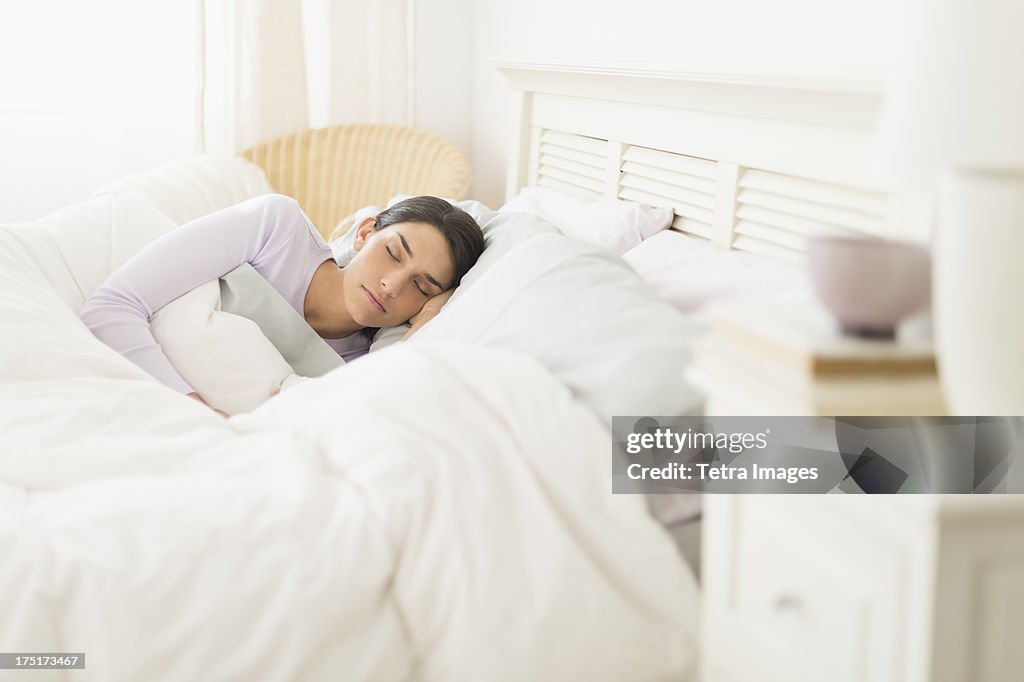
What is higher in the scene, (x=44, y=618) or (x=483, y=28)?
(x=483, y=28)

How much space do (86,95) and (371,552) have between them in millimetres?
2936

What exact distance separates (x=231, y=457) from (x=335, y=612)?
296 millimetres

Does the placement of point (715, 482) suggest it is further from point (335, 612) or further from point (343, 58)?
point (343, 58)

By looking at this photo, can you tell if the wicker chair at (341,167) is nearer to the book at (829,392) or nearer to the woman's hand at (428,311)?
the woman's hand at (428,311)

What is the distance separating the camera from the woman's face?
1974 mm

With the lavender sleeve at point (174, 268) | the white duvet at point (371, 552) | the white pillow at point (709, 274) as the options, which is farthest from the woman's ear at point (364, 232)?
the white duvet at point (371, 552)

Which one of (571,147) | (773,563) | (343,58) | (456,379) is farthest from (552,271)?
(343,58)

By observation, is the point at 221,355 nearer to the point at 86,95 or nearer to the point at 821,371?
the point at 821,371

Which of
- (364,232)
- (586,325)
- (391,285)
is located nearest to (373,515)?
(586,325)

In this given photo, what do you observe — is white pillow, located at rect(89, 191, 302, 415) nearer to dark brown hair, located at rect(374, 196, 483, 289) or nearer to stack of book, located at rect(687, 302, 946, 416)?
dark brown hair, located at rect(374, 196, 483, 289)

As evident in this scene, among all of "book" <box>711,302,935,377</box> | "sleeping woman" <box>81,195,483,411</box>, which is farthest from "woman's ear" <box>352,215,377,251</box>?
"book" <box>711,302,935,377</box>

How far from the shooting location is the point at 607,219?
2.03m

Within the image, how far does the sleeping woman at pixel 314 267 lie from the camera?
1869 millimetres

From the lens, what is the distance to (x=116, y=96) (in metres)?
3.44
